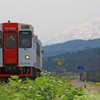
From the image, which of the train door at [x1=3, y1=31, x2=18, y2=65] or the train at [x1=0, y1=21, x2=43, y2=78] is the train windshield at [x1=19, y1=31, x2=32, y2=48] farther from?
the train door at [x1=3, y1=31, x2=18, y2=65]

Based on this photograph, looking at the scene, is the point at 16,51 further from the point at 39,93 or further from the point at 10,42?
the point at 39,93

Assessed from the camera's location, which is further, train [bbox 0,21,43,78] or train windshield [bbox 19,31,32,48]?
train windshield [bbox 19,31,32,48]

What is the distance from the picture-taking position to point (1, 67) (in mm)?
19328

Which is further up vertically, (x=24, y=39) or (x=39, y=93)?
(x=24, y=39)

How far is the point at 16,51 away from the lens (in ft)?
62.5

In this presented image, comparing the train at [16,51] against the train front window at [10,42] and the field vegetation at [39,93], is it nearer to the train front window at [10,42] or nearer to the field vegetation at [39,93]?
the train front window at [10,42]

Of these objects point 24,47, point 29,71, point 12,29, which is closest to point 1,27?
point 12,29

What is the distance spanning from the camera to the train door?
18922 mm

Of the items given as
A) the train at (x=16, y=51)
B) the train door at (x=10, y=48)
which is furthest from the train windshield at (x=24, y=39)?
the train door at (x=10, y=48)

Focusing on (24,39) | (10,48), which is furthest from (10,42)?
(24,39)

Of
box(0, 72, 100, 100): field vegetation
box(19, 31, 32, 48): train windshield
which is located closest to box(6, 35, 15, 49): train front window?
box(19, 31, 32, 48): train windshield

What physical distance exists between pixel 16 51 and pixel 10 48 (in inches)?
16.7

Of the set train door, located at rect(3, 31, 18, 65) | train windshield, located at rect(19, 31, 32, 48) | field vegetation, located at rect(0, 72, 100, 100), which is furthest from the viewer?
train windshield, located at rect(19, 31, 32, 48)

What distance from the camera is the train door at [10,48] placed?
745 inches
